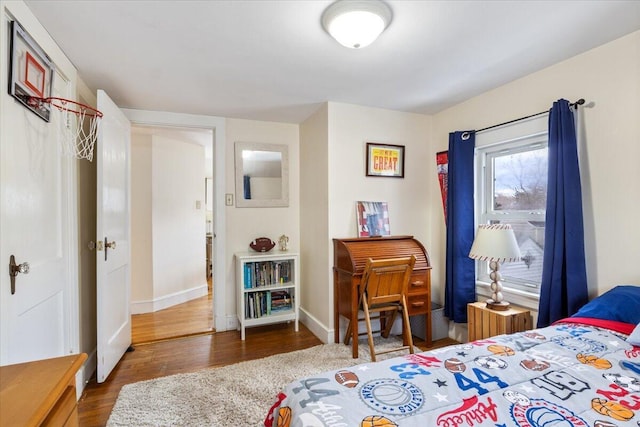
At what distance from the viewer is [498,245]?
83.4 inches

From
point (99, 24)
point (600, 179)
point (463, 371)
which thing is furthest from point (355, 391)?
point (99, 24)

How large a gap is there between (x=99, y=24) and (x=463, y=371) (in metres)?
2.38

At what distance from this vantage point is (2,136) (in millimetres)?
1276

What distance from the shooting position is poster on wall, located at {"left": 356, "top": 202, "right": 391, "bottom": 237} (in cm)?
287

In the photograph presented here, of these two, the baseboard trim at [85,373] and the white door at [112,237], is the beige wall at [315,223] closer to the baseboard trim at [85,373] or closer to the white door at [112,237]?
the white door at [112,237]

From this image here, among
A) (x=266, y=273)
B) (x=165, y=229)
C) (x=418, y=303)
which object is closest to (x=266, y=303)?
(x=266, y=273)

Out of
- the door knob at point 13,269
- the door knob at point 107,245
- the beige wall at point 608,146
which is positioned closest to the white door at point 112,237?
the door knob at point 107,245

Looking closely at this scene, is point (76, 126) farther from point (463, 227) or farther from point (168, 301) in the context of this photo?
point (463, 227)

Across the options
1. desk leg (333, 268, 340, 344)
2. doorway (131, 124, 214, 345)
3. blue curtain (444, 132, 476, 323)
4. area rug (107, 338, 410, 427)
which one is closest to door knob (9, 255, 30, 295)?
area rug (107, 338, 410, 427)

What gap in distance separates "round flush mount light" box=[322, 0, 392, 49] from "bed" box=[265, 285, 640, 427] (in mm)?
1570

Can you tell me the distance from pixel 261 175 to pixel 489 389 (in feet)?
9.13

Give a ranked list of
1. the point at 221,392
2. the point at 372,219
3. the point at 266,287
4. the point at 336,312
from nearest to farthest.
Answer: the point at 221,392, the point at 336,312, the point at 372,219, the point at 266,287

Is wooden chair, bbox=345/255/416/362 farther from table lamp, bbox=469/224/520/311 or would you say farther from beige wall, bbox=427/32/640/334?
beige wall, bbox=427/32/640/334

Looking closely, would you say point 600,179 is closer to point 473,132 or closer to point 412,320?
point 473,132
